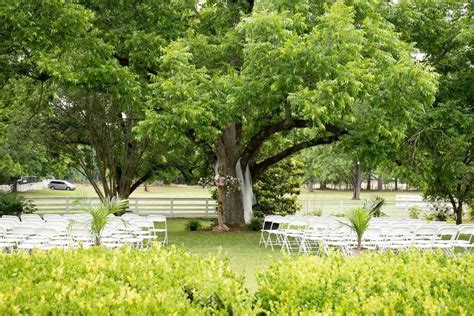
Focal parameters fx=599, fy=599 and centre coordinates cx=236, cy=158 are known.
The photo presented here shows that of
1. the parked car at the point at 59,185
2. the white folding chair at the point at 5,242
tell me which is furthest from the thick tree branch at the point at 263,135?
the parked car at the point at 59,185

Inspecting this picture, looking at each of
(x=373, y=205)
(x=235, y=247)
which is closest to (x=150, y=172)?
(x=235, y=247)

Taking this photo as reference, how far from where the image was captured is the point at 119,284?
5.29 metres

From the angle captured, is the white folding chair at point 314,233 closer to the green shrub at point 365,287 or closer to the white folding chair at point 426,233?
the white folding chair at point 426,233

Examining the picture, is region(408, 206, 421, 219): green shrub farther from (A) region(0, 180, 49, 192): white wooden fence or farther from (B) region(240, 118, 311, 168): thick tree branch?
(A) region(0, 180, 49, 192): white wooden fence

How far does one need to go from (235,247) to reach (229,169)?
5.28m

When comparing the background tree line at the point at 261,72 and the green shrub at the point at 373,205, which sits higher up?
the background tree line at the point at 261,72

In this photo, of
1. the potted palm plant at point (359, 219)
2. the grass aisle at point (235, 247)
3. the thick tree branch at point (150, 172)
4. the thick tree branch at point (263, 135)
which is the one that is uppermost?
the thick tree branch at point (263, 135)

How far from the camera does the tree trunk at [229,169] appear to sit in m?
20.2

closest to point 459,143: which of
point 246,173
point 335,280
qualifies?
point 246,173

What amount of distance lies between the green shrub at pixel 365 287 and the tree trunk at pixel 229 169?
45.6 ft

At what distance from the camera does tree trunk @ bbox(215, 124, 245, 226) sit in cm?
2020

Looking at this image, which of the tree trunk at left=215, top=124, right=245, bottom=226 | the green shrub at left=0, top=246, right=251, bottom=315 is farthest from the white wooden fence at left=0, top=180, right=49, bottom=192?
the green shrub at left=0, top=246, right=251, bottom=315

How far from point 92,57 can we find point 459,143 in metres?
10.1

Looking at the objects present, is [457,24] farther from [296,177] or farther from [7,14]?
[7,14]
